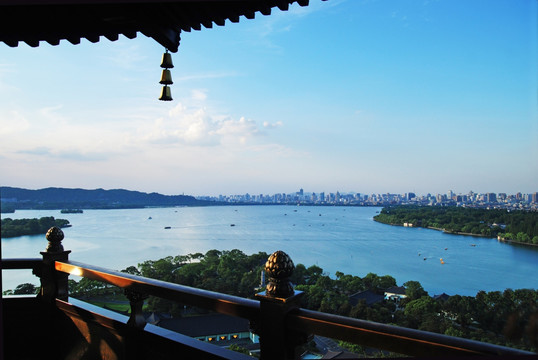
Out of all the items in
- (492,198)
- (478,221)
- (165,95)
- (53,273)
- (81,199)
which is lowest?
(478,221)

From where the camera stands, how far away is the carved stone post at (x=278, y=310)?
4.29 ft

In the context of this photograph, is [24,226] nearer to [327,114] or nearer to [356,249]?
[327,114]

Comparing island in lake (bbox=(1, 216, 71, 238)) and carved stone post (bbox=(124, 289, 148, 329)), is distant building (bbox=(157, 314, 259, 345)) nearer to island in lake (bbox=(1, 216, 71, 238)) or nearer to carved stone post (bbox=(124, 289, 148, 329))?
carved stone post (bbox=(124, 289, 148, 329))

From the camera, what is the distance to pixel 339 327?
1146 millimetres

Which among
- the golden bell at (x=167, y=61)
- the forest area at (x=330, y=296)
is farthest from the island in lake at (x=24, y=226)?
the golden bell at (x=167, y=61)

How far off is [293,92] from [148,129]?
1344cm

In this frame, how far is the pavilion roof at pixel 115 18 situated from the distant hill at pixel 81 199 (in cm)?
360

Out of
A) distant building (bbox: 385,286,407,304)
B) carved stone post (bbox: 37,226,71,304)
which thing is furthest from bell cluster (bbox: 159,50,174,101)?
distant building (bbox: 385,286,407,304)

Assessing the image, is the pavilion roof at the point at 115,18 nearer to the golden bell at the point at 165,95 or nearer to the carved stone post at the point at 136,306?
the golden bell at the point at 165,95

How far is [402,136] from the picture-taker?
42.4 m

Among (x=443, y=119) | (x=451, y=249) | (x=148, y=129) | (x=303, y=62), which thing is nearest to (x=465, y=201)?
(x=451, y=249)

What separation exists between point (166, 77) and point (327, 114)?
32.6 meters

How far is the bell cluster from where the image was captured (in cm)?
240

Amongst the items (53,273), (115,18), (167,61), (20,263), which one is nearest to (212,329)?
(53,273)
